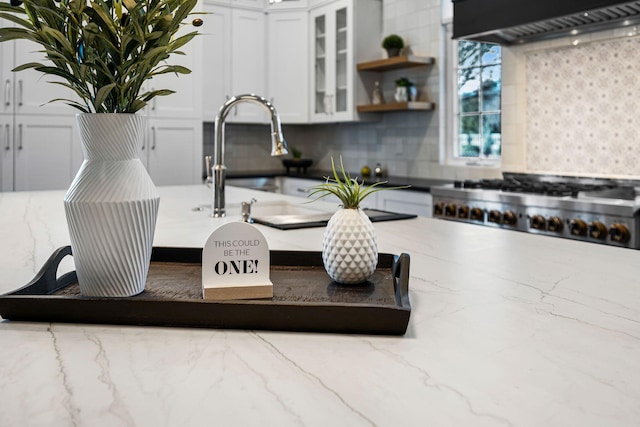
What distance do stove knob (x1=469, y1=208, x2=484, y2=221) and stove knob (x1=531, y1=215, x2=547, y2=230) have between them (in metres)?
0.33

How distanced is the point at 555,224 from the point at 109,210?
2.43 meters

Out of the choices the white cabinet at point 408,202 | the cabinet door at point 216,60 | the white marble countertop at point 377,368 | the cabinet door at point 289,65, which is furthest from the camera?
the cabinet door at point 289,65

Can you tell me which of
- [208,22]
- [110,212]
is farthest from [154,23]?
[208,22]

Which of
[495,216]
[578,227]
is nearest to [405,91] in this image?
[495,216]

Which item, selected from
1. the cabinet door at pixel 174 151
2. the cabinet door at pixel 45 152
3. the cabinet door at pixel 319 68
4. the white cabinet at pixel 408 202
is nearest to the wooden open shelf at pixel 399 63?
the cabinet door at pixel 319 68

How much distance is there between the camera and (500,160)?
13.2 feet

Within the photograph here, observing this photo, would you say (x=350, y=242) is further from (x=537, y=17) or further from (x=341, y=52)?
(x=341, y=52)

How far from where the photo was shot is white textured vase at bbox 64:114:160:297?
0.91 metres

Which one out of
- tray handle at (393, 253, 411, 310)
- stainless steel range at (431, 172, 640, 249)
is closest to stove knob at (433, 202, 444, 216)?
stainless steel range at (431, 172, 640, 249)

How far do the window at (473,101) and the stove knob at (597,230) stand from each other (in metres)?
1.48

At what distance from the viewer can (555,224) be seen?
2.85m

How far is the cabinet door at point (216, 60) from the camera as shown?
499cm

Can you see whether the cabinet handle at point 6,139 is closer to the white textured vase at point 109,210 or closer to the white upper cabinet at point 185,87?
the white upper cabinet at point 185,87

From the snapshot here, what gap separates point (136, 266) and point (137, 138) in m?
0.21
